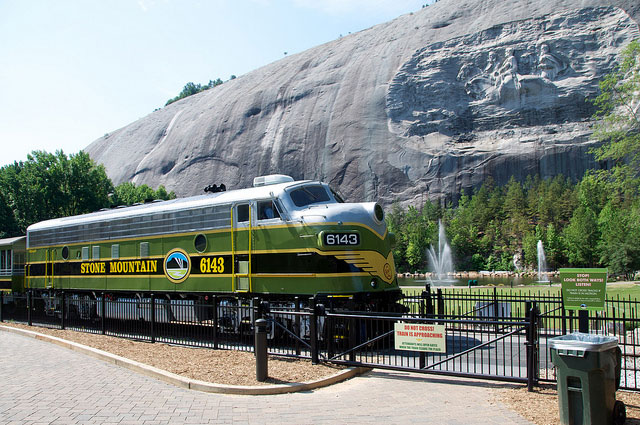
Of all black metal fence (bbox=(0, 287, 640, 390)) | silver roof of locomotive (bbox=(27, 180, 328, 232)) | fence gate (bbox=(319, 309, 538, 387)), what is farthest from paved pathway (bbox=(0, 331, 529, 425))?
silver roof of locomotive (bbox=(27, 180, 328, 232))

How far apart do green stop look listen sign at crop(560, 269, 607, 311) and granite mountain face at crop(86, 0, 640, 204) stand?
69.9 meters

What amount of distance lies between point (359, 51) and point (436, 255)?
3606 centimetres

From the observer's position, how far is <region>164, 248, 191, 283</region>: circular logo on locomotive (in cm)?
1611

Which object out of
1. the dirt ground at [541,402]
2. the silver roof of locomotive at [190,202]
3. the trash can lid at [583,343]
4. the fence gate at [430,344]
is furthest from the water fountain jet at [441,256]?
the trash can lid at [583,343]

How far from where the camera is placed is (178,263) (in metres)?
16.4

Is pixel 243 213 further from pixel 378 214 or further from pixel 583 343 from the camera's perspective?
pixel 583 343

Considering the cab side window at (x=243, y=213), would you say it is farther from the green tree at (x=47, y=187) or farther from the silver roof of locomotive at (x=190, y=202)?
the green tree at (x=47, y=187)

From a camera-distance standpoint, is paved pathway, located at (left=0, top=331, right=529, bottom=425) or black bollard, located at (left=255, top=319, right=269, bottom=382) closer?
paved pathway, located at (left=0, top=331, right=529, bottom=425)

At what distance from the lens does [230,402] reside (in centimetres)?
822

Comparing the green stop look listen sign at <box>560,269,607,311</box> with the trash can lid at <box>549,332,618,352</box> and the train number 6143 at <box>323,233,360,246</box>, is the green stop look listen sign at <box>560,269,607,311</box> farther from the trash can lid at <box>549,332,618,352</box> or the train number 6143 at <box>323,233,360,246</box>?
the train number 6143 at <box>323,233,360,246</box>

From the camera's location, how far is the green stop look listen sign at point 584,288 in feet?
27.2

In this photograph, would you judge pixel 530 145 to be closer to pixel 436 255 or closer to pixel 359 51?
pixel 436 255

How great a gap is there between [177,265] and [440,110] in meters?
70.8

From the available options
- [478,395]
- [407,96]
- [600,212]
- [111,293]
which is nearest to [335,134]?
[407,96]
